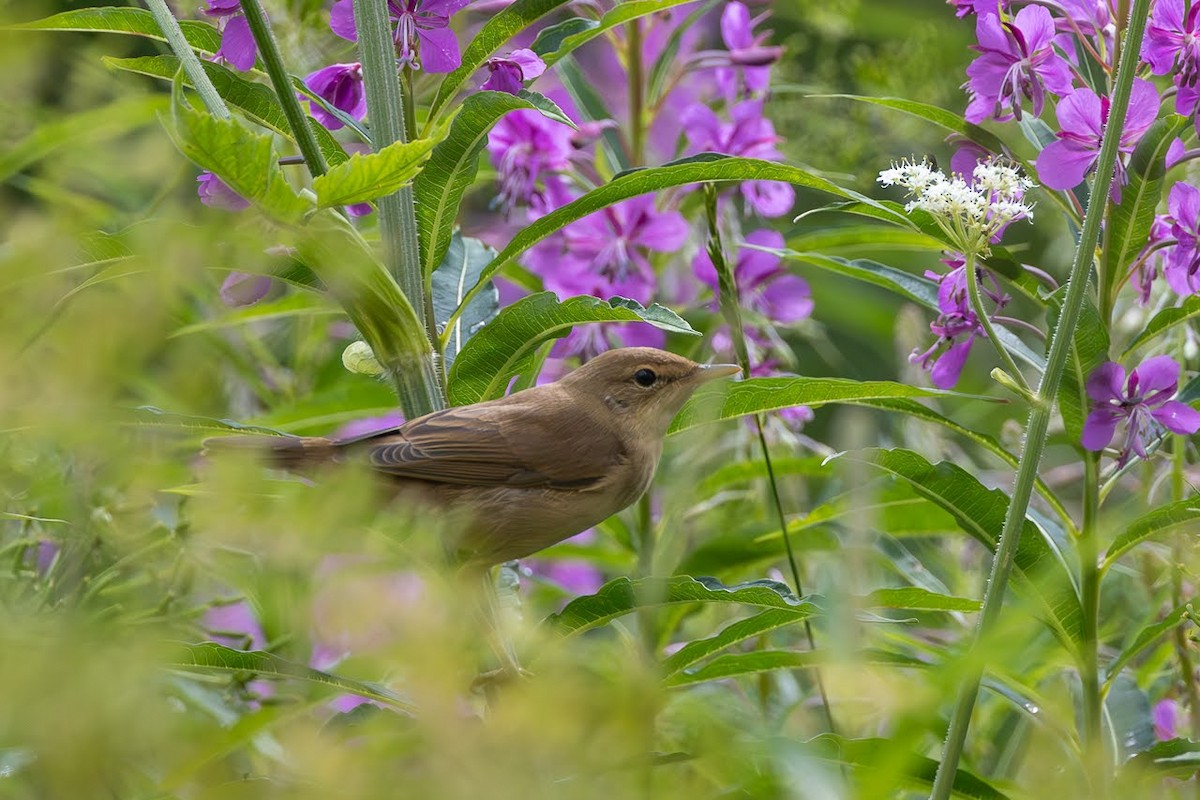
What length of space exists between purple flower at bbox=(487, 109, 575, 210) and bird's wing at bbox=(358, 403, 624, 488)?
481 mm

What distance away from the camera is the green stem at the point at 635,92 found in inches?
101

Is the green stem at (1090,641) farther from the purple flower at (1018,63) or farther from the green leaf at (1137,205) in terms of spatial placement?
the purple flower at (1018,63)

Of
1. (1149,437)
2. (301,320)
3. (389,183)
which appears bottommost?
(301,320)

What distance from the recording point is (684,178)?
154cm

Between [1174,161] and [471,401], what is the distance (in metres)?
0.98

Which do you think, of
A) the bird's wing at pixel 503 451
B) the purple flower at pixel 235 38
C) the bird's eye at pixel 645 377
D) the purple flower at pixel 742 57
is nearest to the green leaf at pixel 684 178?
the bird's wing at pixel 503 451

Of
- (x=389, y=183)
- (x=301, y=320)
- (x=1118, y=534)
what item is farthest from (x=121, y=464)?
(x=301, y=320)

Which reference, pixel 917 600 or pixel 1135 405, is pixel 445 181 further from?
pixel 1135 405

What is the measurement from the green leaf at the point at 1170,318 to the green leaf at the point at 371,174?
104 centimetres

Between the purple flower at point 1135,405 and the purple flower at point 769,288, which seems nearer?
the purple flower at point 1135,405

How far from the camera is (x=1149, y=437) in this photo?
169 centimetres

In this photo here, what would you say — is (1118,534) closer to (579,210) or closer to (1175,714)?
(1175,714)

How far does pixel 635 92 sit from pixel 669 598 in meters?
1.35

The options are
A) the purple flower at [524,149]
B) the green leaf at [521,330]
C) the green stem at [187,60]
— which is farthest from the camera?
the purple flower at [524,149]
